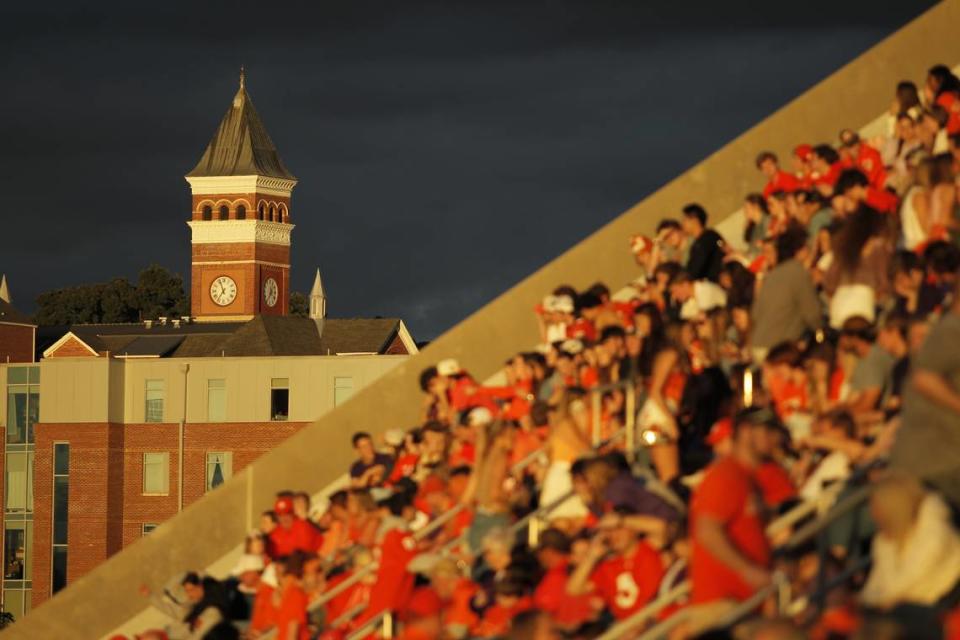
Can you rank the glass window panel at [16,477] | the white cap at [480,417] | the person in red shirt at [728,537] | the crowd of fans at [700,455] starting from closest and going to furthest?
the person in red shirt at [728,537] < the crowd of fans at [700,455] < the white cap at [480,417] < the glass window panel at [16,477]

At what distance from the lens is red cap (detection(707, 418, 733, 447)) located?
1190 centimetres

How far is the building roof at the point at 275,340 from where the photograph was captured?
3792 inches

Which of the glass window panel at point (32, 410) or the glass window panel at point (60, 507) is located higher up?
the glass window panel at point (32, 410)

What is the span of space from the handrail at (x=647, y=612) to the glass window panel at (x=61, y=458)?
58772mm

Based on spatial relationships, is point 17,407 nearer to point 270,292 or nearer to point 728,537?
point 728,537

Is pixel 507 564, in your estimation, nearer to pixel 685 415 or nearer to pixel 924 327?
pixel 685 415

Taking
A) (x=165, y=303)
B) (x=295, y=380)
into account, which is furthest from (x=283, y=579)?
(x=165, y=303)

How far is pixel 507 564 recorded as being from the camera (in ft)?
37.8

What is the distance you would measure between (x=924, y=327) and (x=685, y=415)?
2.70 metres

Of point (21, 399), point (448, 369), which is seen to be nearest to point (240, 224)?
point (21, 399)

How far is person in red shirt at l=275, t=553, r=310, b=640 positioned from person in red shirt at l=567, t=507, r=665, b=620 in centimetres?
333

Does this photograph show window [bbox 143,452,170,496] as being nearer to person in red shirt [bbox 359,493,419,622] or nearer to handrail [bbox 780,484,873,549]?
person in red shirt [bbox 359,493,419,622]

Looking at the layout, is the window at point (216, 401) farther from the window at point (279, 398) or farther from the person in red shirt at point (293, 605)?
the person in red shirt at point (293, 605)

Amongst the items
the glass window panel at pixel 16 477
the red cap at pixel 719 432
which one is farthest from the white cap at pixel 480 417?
the glass window panel at pixel 16 477
